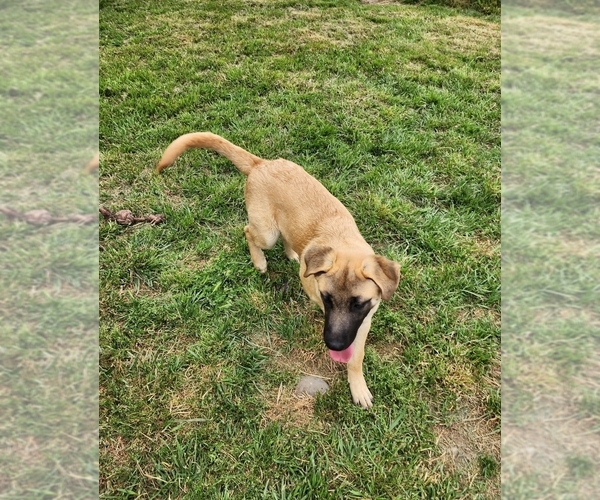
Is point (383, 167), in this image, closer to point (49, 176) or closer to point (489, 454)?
point (489, 454)

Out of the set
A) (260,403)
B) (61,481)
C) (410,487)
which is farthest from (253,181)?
(61,481)

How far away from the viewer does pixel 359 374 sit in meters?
3.19

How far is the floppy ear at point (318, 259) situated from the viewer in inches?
113

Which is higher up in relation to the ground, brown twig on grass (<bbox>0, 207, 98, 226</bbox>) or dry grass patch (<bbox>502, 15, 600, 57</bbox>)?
dry grass patch (<bbox>502, 15, 600, 57</bbox>)

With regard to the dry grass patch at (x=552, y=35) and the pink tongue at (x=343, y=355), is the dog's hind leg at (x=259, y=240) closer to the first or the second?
the pink tongue at (x=343, y=355)

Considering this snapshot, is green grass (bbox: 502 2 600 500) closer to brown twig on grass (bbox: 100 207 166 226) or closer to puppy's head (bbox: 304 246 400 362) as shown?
puppy's head (bbox: 304 246 400 362)

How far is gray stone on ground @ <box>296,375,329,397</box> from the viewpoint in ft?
10.7

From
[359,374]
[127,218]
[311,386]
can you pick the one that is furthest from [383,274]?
[127,218]

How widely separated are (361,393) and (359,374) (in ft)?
0.44

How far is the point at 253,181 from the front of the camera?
3.73 metres

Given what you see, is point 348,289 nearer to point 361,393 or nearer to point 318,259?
point 318,259

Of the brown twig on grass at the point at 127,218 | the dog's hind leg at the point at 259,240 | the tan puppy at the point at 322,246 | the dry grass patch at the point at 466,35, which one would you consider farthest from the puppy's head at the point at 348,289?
the dry grass patch at the point at 466,35

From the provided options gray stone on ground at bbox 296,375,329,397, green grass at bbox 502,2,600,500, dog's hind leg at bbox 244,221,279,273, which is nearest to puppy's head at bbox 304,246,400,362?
gray stone on ground at bbox 296,375,329,397

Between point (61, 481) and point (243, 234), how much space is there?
10.5 feet
